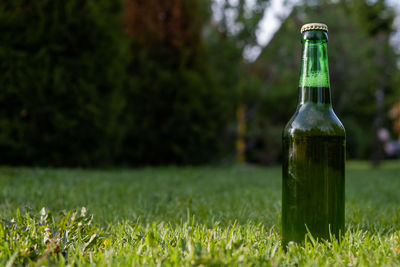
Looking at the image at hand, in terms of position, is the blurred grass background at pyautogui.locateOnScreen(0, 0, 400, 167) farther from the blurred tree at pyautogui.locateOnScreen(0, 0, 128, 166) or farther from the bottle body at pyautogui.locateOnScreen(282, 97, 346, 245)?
the bottle body at pyautogui.locateOnScreen(282, 97, 346, 245)

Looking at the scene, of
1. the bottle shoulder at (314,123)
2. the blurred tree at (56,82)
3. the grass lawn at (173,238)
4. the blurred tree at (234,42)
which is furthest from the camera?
the blurred tree at (234,42)

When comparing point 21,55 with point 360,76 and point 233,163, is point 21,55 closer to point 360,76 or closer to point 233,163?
point 233,163

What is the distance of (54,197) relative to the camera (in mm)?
3143

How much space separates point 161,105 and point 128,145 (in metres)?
1.11

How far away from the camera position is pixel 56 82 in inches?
229

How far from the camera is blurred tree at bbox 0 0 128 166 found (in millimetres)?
5742

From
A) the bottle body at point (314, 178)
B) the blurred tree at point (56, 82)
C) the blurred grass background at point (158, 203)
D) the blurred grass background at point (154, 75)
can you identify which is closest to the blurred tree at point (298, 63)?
the blurred grass background at point (154, 75)

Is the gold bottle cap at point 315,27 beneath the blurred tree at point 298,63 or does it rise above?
beneath

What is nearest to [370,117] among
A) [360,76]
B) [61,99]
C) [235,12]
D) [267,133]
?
[360,76]

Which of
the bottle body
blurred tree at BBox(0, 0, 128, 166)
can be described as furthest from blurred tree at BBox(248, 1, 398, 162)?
the bottle body

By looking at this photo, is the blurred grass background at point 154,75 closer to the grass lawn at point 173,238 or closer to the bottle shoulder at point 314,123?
the grass lawn at point 173,238

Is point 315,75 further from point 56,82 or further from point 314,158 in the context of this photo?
point 56,82

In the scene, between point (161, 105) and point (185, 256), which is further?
point (161, 105)

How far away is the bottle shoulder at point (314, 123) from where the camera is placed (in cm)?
155
